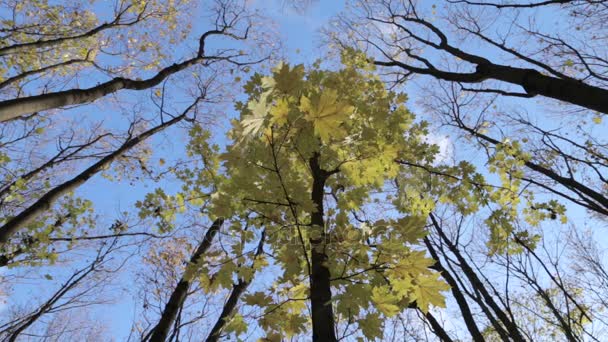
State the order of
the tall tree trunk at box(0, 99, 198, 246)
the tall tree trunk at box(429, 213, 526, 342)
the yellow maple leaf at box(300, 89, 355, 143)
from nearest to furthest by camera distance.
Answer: the yellow maple leaf at box(300, 89, 355, 143) → the tall tree trunk at box(429, 213, 526, 342) → the tall tree trunk at box(0, 99, 198, 246)

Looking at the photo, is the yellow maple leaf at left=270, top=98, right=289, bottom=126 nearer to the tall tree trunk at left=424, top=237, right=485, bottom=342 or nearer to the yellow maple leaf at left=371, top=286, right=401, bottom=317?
the yellow maple leaf at left=371, top=286, right=401, bottom=317

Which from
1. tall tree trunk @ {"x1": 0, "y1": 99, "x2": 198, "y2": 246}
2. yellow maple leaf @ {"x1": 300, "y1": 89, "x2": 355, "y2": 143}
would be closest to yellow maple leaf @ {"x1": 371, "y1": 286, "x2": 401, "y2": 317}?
yellow maple leaf @ {"x1": 300, "y1": 89, "x2": 355, "y2": 143}

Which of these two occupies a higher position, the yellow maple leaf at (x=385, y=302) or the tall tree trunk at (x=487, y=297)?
the tall tree trunk at (x=487, y=297)

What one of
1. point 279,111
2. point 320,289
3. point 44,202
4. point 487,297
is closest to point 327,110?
point 279,111

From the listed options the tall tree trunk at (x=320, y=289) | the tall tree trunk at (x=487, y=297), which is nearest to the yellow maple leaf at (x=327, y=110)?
the tall tree trunk at (x=320, y=289)

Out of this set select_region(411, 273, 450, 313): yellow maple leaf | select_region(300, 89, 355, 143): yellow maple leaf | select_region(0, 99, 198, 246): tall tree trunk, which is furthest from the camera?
select_region(0, 99, 198, 246): tall tree trunk

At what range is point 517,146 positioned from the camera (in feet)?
11.4

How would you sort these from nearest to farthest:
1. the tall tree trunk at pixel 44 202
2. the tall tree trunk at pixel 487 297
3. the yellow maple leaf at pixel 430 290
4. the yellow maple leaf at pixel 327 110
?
the yellow maple leaf at pixel 327 110, the yellow maple leaf at pixel 430 290, the tall tree trunk at pixel 487 297, the tall tree trunk at pixel 44 202

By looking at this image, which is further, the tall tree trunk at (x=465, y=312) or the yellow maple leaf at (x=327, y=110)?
the tall tree trunk at (x=465, y=312)

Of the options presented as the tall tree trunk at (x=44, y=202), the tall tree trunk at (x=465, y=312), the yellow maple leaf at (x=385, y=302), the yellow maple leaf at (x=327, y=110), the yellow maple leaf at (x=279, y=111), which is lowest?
the yellow maple leaf at (x=385, y=302)

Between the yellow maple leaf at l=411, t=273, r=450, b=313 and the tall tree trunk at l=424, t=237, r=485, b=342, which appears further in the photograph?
the tall tree trunk at l=424, t=237, r=485, b=342

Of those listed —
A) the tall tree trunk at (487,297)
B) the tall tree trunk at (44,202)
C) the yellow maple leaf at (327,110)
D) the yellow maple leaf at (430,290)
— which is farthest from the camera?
the tall tree trunk at (44,202)

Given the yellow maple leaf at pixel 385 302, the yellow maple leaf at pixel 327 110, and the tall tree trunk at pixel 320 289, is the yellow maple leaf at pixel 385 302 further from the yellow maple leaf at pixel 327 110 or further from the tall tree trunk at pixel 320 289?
the yellow maple leaf at pixel 327 110

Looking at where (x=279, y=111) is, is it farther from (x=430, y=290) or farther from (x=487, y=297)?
(x=487, y=297)
